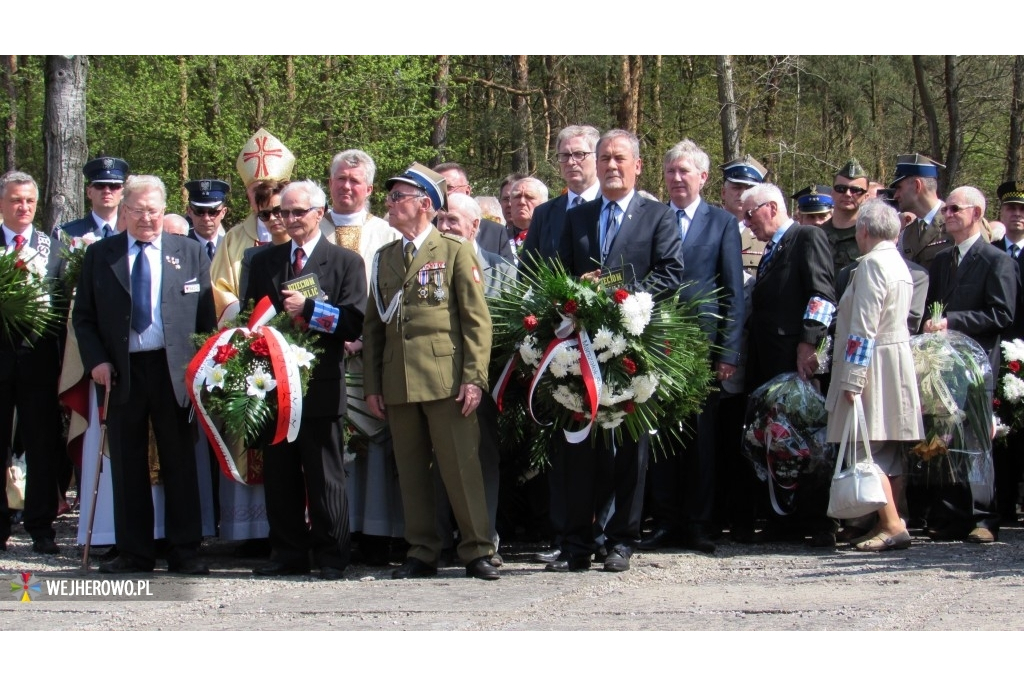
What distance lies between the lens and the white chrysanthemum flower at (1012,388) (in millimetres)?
8273

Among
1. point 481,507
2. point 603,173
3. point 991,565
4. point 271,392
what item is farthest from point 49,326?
point 991,565

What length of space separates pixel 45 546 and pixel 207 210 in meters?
2.35

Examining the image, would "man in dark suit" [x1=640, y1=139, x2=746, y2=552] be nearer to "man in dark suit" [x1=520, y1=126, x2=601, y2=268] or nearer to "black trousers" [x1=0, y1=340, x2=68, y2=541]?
"man in dark suit" [x1=520, y1=126, x2=601, y2=268]

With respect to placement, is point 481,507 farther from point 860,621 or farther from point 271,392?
point 860,621

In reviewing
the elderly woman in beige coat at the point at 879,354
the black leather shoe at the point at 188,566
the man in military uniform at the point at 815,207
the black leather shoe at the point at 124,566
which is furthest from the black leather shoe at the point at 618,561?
the man in military uniform at the point at 815,207

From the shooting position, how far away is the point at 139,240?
24.2 feet

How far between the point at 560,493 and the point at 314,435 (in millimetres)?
1397

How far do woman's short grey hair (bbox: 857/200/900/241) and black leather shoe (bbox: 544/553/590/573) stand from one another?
8.36 feet

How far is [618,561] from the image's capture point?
6973 mm

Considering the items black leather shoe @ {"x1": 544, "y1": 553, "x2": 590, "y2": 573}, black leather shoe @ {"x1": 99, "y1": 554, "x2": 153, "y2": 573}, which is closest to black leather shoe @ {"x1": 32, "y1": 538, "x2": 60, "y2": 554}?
black leather shoe @ {"x1": 99, "y1": 554, "x2": 153, "y2": 573}

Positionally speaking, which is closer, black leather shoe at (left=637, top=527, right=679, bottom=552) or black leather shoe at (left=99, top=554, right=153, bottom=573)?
black leather shoe at (left=99, top=554, right=153, bottom=573)

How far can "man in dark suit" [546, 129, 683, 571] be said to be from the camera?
23.0 feet

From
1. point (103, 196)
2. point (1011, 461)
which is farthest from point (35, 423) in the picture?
point (1011, 461)

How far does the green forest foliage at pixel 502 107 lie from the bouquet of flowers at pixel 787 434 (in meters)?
14.1
